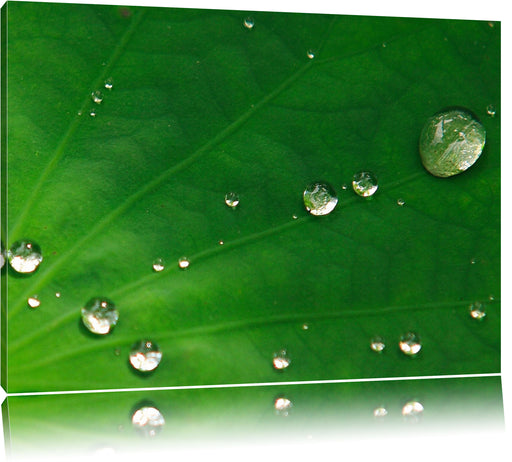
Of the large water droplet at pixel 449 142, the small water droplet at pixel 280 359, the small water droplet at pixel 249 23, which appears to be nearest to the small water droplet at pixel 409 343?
the small water droplet at pixel 280 359

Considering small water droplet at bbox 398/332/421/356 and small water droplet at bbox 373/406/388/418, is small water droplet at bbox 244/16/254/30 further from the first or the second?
small water droplet at bbox 373/406/388/418

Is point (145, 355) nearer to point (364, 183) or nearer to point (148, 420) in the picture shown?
point (148, 420)

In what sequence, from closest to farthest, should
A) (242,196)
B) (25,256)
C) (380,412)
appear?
(25,256), (242,196), (380,412)

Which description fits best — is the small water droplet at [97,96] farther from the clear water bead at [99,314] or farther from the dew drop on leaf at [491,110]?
the dew drop on leaf at [491,110]

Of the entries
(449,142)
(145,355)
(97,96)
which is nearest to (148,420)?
(145,355)

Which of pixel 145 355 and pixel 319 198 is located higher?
pixel 319 198

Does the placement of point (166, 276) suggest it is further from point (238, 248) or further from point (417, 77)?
point (417, 77)

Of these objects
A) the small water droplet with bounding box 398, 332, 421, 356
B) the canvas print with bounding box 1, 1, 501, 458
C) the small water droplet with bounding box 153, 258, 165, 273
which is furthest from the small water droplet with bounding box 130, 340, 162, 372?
the small water droplet with bounding box 398, 332, 421, 356

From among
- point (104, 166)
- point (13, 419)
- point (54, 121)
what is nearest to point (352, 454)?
point (13, 419)
